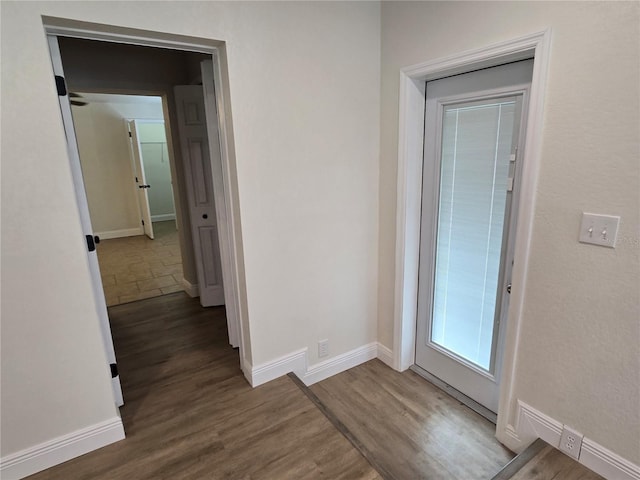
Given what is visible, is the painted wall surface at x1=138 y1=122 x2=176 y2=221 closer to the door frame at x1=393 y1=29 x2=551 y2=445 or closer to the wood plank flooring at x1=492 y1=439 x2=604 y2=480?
the door frame at x1=393 y1=29 x2=551 y2=445

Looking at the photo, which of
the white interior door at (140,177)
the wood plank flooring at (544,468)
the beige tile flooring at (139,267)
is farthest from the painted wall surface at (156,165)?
the wood plank flooring at (544,468)

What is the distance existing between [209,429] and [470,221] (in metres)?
1.94

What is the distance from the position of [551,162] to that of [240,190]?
1.55 m

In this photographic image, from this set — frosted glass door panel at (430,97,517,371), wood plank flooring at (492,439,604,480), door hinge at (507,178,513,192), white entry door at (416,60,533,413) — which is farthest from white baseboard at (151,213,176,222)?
wood plank flooring at (492,439,604,480)

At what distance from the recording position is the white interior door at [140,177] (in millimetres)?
6305

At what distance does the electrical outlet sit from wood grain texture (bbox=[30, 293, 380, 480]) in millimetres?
918

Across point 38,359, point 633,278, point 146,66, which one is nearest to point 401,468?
point 633,278

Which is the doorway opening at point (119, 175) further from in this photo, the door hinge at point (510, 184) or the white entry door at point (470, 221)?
the door hinge at point (510, 184)

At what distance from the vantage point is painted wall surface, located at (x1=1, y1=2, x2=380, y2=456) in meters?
1.58

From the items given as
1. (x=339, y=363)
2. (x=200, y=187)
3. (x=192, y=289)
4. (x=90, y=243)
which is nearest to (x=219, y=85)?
(x=90, y=243)

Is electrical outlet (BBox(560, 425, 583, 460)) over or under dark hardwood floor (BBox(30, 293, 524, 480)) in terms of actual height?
over

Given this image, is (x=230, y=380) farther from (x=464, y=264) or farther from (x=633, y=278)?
(x=633, y=278)

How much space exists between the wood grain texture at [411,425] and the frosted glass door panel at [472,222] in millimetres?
359

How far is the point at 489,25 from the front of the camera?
1783mm
